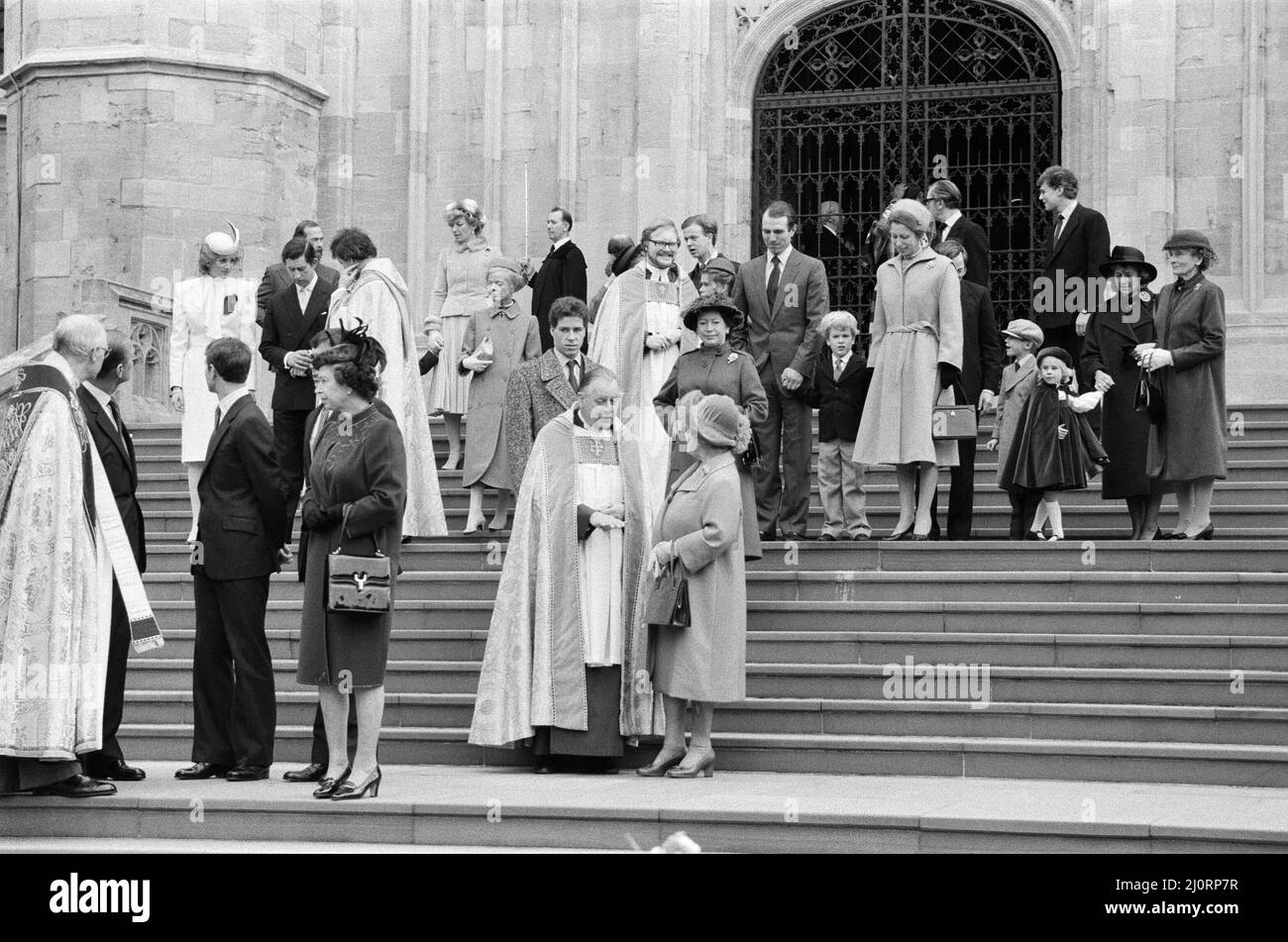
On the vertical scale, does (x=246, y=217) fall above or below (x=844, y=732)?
above

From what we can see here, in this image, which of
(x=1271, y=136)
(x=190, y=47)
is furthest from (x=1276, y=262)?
(x=190, y=47)

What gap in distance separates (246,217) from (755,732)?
11074mm

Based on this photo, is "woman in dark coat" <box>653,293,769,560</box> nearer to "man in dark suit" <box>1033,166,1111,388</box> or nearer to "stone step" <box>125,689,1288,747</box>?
"stone step" <box>125,689,1288,747</box>

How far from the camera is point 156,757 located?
1070 centimetres

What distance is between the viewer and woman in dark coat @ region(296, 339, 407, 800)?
8.90 m

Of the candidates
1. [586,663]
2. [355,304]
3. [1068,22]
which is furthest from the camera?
[1068,22]

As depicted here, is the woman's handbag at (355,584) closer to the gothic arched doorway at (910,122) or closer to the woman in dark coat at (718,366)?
the woman in dark coat at (718,366)

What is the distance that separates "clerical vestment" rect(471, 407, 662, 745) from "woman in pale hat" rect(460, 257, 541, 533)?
283cm

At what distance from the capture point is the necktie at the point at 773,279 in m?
12.7

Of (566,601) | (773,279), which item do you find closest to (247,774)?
(566,601)

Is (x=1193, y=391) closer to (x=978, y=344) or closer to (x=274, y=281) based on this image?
(x=978, y=344)

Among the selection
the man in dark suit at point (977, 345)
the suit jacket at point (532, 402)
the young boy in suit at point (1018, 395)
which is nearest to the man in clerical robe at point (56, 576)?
the suit jacket at point (532, 402)
